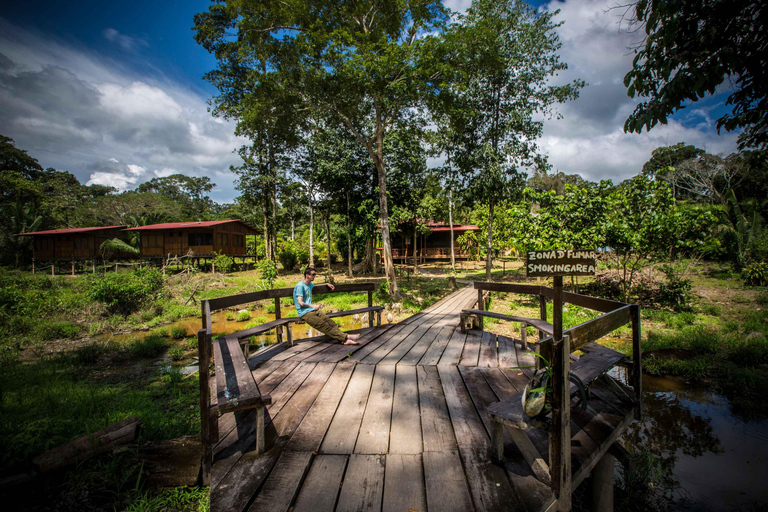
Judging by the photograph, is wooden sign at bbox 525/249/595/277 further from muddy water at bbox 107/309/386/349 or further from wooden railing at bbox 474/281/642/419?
muddy water at bbox 107/309/386/349

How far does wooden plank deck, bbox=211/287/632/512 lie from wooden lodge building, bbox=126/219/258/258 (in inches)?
928

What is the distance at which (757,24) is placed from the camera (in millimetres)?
3176

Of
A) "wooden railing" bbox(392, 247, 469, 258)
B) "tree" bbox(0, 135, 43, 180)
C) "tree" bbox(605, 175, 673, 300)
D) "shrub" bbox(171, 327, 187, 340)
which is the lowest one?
"shrub" bbox(171, 327, 187, 340)

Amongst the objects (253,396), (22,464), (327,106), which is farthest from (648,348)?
(327,106)

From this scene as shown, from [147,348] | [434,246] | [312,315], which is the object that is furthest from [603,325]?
[434,246]

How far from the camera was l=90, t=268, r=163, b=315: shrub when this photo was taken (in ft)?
33.7

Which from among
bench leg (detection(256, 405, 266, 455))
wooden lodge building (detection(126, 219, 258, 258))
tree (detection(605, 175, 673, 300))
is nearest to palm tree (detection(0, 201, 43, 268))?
wooden lodge building (detection(126, 219, 258, 258))

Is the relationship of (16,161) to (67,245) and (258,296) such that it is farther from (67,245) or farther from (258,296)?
(258,296)

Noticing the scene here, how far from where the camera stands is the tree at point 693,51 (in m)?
2.92

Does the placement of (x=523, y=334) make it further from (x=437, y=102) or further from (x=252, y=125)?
(x=252, y=125)

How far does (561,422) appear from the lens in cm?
178

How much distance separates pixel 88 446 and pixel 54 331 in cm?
903

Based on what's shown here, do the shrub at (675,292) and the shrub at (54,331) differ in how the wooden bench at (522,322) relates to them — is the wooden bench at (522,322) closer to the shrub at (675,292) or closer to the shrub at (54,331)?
the shrub at (675,292)

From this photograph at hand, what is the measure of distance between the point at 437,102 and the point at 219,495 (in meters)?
12.7
